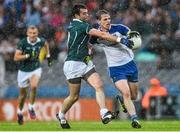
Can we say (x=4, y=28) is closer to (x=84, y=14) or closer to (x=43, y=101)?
(x=43, y=101)

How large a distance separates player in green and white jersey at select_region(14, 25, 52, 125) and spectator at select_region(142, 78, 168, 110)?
124 inches

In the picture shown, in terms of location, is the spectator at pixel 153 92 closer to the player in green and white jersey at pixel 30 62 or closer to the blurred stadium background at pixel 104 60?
the blurred stadium background at pixel 104 60

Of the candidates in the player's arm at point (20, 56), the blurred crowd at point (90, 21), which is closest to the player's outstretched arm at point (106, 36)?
the player's arm at point (20, 56)

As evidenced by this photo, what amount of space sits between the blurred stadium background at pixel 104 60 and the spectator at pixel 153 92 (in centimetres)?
12

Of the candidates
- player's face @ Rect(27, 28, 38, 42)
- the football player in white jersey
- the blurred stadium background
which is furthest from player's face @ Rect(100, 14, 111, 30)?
the blurred stadium background

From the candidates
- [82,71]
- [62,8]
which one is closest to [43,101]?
[62,8]

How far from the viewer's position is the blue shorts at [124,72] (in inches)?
585

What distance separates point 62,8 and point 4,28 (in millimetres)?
1837

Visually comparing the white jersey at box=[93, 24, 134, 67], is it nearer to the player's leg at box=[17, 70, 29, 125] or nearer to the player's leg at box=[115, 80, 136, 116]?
the player's leg at box=[115, 80, 136, 116]

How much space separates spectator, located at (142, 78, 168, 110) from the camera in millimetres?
20683

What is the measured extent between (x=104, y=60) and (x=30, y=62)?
3156 mm

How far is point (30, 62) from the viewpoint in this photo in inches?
757

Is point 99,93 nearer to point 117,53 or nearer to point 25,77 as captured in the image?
Answer: point 117,53

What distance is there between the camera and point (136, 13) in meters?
22.3
